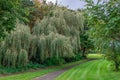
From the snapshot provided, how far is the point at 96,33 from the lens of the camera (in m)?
11.5

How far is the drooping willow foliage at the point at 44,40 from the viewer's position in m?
19.8

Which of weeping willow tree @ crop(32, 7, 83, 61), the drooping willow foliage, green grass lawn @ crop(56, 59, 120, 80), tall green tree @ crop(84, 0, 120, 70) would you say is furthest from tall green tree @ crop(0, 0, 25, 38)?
weeping willow tree @ crop(32, 7, 83, 61)

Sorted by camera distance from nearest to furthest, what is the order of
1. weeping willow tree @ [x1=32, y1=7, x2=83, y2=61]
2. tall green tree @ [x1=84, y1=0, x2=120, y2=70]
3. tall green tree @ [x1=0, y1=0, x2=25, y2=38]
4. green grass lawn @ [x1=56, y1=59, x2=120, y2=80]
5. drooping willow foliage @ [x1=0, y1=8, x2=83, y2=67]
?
tall green tree @ [x1=0, y1=0, x2=25, y2=38] < tall green tree @ [x1=84, y1=0, x2=120, y2=70] < green grass lawn @ [x1=56, y1=59, x2=120, y2=80] < drooping willow foliage @ [x1=0, y1=8, x2=83, y2=67] < weeping willow tree @ [x1=32, y1=7, x2=83, y2=61]

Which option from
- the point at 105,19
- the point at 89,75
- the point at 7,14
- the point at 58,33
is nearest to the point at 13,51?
the point at 58,33

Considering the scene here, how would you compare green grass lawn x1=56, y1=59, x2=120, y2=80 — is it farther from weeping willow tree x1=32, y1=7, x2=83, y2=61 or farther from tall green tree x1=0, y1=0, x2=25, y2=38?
tall green tree x1=0, y1=0, x2=25, y2=38

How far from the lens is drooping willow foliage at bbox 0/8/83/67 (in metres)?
19.8

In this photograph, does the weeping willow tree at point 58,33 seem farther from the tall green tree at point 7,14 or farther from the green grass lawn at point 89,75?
the tall green tree at point 7,14

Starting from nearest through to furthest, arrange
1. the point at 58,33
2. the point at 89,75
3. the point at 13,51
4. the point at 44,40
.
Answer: the point at 89,75 < the point at 13,51 < the point at 44,40 < the point at 58,33

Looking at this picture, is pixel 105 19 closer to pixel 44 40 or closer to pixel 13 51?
pixel 13 51

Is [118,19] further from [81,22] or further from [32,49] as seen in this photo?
[81,22]

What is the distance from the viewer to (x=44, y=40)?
22328 millimetres

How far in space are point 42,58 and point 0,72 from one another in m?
6.32

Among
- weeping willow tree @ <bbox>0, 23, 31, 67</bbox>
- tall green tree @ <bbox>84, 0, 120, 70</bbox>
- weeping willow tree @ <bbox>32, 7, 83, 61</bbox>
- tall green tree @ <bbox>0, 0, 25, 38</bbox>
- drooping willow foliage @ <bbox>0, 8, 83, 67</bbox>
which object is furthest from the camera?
weeping willow tree @ <bbox>32, 7, 83, 61</bbox>

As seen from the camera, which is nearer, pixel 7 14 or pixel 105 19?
pixel 7 14
